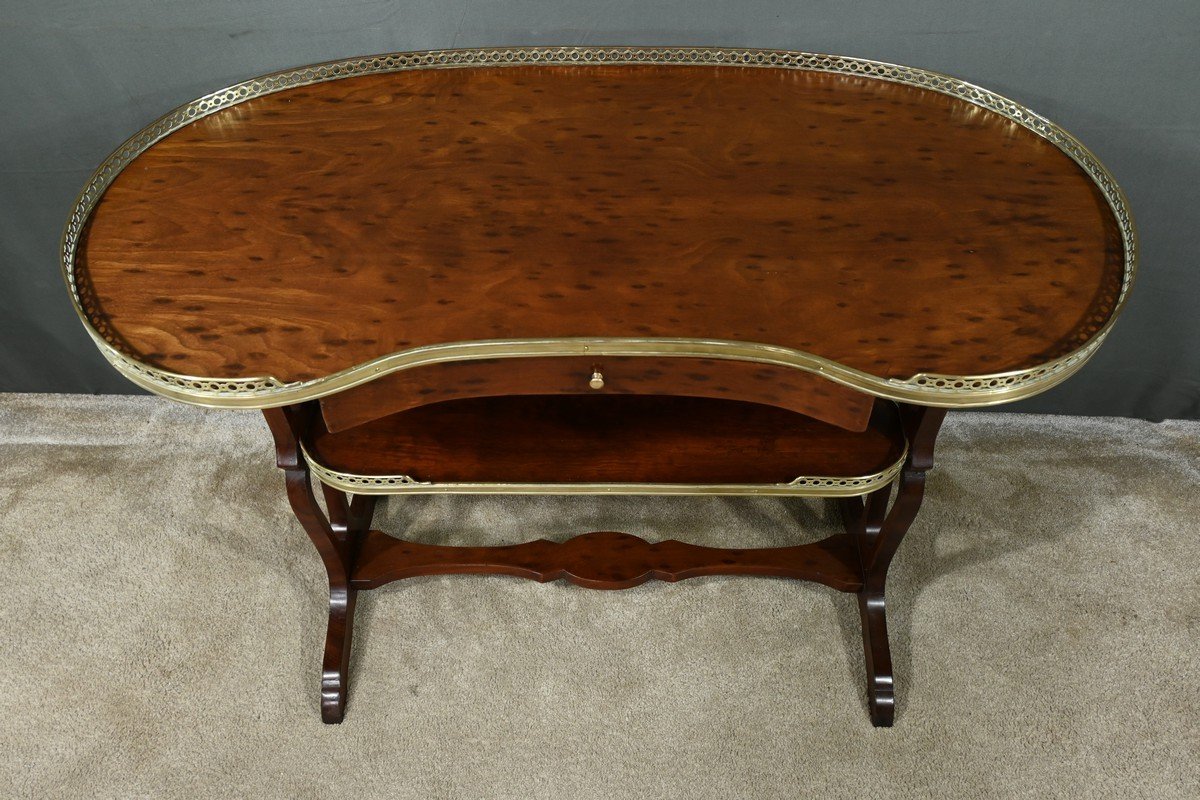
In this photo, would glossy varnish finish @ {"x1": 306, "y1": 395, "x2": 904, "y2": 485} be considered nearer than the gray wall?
Yes

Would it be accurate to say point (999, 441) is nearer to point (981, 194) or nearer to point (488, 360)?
point (981, 194)

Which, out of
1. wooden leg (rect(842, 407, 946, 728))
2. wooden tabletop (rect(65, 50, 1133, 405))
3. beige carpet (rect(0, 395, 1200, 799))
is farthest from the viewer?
beige carpet (rect(0, 395, 1200, 799))

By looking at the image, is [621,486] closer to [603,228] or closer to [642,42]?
[603,228]

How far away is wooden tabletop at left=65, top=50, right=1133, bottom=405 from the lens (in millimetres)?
998

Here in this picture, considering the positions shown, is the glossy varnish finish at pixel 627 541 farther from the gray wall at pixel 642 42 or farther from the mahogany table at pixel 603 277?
the gray wall at pixel 642 42

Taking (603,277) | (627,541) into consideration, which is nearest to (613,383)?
(603,277)

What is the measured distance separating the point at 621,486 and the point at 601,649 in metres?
0.43

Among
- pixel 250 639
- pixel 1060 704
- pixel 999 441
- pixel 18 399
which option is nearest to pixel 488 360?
pixel 250 639

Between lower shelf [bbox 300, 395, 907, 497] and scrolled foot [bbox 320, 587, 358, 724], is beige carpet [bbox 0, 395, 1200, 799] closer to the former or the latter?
scrolled foot [bbox 320, 587, 358, 724]

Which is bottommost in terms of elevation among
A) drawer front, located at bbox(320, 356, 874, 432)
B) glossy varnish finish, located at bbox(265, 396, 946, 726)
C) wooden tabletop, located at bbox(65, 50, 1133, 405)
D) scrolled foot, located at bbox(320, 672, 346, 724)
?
scrolled foot, located at bbox(320, 672, 346, 724)

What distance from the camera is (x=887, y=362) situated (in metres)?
0.97

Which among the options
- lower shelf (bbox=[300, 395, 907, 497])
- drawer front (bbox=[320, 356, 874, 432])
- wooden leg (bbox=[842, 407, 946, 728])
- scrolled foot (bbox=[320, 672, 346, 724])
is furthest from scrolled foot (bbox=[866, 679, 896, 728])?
scrolled foot (bbox=[320, 672, 346, 724])

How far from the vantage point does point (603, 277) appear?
1073 millimetres

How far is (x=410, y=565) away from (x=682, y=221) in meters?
0.76
